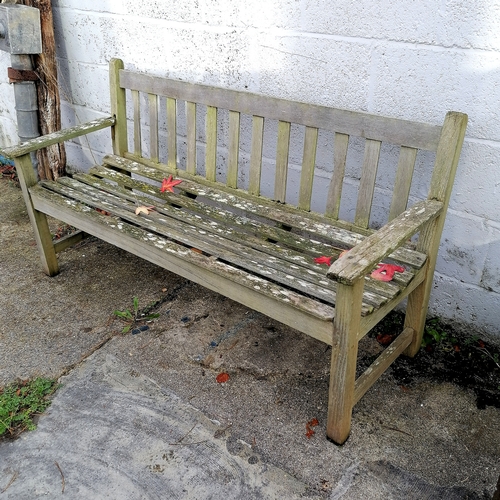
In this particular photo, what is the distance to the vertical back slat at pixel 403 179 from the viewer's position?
2182mm

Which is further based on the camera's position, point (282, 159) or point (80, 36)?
point (80, 36)

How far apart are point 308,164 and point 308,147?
8cm

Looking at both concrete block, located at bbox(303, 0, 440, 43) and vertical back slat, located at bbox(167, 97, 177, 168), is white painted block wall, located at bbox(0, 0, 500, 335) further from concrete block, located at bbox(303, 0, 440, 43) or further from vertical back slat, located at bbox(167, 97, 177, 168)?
vertical back slat, located at bbox(167, 97, 177, 168)

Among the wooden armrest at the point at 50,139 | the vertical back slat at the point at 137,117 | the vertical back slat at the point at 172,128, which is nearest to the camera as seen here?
the wooden armrest at the point at 50,139

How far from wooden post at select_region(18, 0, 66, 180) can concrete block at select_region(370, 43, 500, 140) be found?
2.28 meters

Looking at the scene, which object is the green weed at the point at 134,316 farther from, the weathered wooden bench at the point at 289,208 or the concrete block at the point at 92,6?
the concrete block at the point at 92,6

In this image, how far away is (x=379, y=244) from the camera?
1.80m

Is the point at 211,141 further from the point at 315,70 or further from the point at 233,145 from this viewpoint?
the point at 315,70

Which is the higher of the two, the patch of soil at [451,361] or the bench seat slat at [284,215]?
the bench seat slat at [284,215]

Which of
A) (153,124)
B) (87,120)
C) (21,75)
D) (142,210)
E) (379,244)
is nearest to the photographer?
(379,244)

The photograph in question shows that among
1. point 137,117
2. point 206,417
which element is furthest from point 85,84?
point 206,417

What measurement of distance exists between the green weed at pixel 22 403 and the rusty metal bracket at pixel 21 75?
2154 millimetres

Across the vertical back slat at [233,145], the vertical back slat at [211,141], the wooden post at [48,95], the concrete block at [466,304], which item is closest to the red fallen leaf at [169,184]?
the vertical back slat at [211,141]

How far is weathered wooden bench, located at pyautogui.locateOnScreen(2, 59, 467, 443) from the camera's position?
1.93 m
